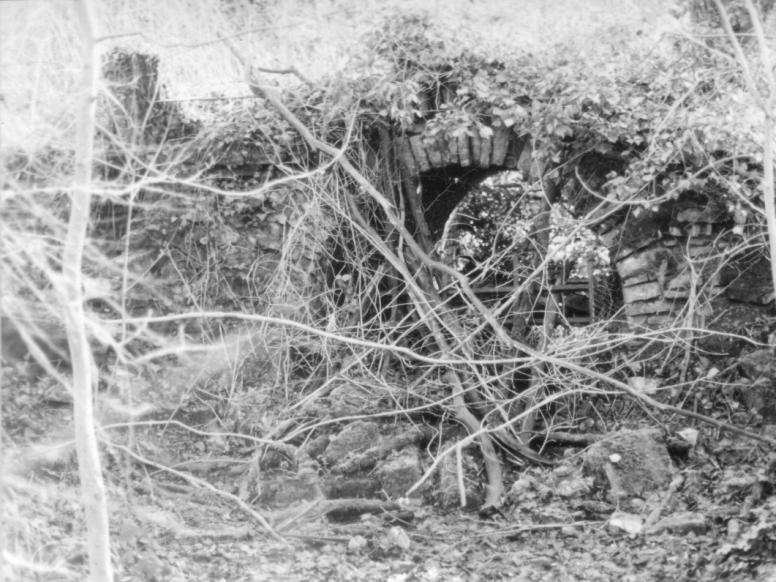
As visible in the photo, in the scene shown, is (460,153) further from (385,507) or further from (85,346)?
(85,346)

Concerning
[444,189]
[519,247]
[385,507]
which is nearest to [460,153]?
[444,189]

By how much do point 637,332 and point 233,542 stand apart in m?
3.39

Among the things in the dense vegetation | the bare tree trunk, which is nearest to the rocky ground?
the dense vegetation

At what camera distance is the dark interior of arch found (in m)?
7.27

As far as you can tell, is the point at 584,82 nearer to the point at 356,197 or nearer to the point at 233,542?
the point at 356,197

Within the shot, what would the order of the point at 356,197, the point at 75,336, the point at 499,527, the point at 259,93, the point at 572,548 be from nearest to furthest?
the point at 75,336, the point at 572,548, the point at 499,527, the point at 259,93, the point at 356,197

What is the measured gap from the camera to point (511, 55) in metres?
6.52

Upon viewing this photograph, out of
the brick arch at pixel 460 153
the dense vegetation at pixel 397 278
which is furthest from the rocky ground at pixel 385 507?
the brick arch at pixel 460 153

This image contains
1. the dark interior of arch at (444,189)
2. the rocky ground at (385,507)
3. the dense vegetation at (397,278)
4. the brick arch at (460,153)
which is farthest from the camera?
the dark interior of arch at (444,189)

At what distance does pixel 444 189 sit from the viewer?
7.46m

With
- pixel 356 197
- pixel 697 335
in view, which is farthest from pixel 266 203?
pixel 697 335

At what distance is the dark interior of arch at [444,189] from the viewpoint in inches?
286

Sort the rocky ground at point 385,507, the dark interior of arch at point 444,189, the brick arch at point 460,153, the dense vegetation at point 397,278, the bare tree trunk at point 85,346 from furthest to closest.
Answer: the dark interior of arch at point 444,189, the brick arch at point 460,153, the dense vegetation at point 397,278, the rocky ground at point 385,507, the bare tree trunk at point 85,346

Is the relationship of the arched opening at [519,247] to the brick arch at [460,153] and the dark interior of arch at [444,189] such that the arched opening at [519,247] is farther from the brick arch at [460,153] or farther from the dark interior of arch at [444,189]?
the brick arch at [460,153]
